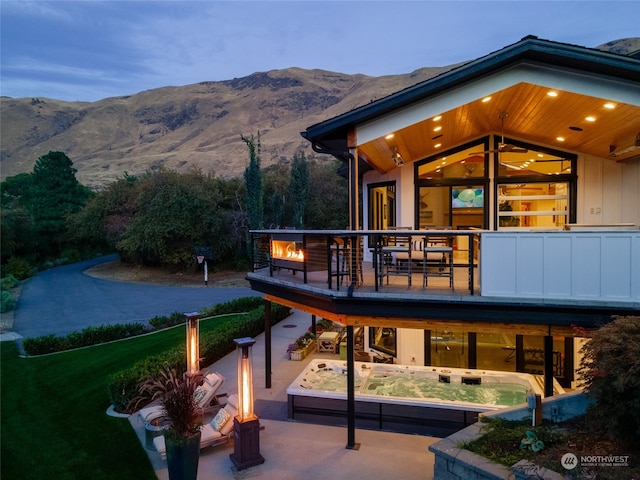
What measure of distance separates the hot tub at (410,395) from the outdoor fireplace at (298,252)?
2310 mm

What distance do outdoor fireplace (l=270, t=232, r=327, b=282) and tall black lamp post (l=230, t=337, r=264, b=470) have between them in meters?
1.96

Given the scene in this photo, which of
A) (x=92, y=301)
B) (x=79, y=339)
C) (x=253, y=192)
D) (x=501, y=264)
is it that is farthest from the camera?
(x=253, y=192)

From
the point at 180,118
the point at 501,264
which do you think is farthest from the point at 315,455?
the point at 180,118

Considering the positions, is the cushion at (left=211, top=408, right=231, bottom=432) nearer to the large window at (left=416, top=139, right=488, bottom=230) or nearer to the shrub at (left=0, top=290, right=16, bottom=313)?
the large window at (left=416, top=139, right=488, bottom=230)

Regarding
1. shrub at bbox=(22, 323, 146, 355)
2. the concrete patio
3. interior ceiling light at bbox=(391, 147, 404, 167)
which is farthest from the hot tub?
shrub at bbox=(22, 323, 146, 355)

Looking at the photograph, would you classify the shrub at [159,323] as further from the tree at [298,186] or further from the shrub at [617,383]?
the tree at [298,186]

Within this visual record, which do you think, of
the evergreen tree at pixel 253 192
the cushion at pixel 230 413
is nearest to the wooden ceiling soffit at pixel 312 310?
the cushion at pixel 230 413

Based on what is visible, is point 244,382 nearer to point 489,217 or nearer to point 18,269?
point 489,217

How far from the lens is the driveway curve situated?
1738cm

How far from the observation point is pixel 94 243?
43.7 meters

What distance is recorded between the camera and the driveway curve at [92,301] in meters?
17.4

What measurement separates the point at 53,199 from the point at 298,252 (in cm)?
4367

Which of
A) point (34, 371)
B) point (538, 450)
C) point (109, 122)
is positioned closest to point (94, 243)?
point (34, 371)

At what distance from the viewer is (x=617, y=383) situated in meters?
4.38
